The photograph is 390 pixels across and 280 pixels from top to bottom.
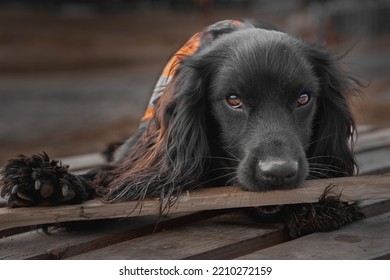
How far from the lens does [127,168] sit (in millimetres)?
3049

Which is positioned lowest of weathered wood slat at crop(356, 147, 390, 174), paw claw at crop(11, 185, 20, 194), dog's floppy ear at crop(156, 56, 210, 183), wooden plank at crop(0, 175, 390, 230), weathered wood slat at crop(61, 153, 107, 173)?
weathered wood slat at crop(356, 147, 390, 174)

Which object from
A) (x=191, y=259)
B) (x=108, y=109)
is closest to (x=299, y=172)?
(x=191, y=259)

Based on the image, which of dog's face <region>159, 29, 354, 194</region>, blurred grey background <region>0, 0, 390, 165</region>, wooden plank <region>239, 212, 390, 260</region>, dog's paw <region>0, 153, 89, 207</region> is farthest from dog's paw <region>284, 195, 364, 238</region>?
blurred grey background <region>0, 0, 390, 165</region>

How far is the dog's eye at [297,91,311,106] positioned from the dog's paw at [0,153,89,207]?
3.11ft

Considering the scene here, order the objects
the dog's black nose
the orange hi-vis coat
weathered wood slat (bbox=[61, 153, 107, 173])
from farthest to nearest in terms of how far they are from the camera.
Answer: weathered wood slat (bbox=[61, 153, 107, 173]), the orange hi-vis coat, the dog's black nose

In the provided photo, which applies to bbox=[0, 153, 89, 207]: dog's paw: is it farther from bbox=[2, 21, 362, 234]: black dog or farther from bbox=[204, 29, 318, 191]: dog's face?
bbox=[204, 29, 318, 191]: dog's face

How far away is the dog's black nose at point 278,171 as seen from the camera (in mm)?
2398

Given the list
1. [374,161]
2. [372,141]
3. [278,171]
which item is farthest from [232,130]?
[372,141]

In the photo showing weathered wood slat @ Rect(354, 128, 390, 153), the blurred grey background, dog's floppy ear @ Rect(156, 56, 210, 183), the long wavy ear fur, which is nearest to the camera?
the long wavy ear fur

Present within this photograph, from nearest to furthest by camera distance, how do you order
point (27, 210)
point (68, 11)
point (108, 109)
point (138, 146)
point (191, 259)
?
1. point (191, 259)
2. point (27, 210)
3. point (138, 146)
4. point (108, 109)
5. point (68, 11)

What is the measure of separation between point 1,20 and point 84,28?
1.80 m

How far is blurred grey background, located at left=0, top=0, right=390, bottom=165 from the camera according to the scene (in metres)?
7.74

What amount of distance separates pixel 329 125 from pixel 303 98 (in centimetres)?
30

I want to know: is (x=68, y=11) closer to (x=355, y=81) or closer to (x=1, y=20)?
(x=1, y=20)
